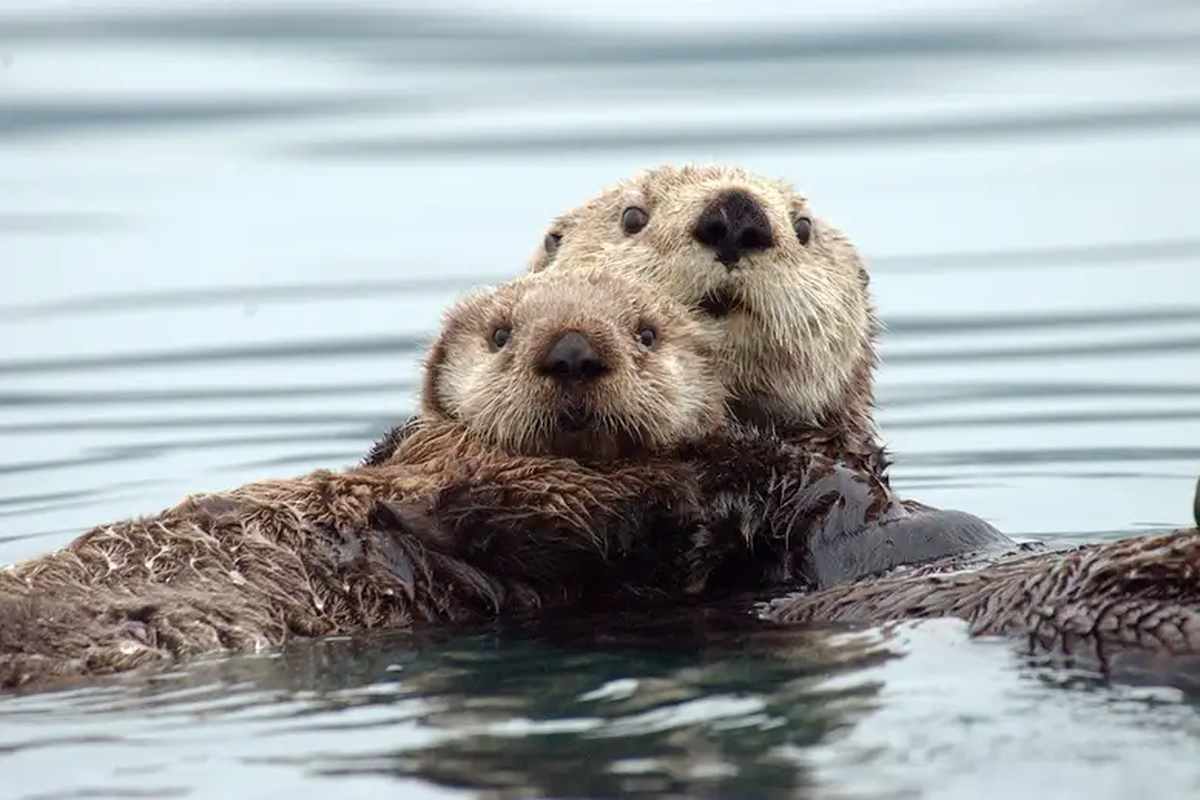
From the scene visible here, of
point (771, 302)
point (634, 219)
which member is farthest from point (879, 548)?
point (634, 219)

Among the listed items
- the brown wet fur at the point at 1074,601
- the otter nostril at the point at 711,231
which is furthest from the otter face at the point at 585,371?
the brown wet fur at the point at 1074,601

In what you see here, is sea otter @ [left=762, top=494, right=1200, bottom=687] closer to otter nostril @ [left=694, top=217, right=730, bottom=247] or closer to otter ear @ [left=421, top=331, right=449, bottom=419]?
otter nostril @ [left=694, top=217, right=730, bottom=247]

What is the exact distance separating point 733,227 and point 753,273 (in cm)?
17

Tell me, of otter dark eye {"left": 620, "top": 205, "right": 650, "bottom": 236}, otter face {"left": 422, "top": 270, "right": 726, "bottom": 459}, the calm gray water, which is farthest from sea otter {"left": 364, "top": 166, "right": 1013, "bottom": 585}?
the calm gray water

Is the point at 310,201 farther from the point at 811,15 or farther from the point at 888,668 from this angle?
the point at 888,668

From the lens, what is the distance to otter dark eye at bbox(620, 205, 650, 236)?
726 cm

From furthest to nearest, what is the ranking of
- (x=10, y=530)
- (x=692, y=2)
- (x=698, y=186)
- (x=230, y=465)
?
(x=692, y=2) < (x=230, y=465) < (x=10, y=530) < (x=698, y=186)

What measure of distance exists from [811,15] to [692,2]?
1.54 metres

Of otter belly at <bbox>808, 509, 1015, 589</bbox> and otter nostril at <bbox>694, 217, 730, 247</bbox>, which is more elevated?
otter nostril at <bbox>694, 217, 730, 247</bbox>

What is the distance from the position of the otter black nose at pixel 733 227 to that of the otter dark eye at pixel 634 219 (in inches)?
16.0

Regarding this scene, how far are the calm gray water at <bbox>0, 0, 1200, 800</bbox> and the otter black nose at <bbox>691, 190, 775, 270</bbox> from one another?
1.07 metres

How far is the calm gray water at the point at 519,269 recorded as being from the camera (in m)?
5.10

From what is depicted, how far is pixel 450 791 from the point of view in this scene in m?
4.82

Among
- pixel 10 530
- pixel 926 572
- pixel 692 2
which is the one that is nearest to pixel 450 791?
pixel 926 572
